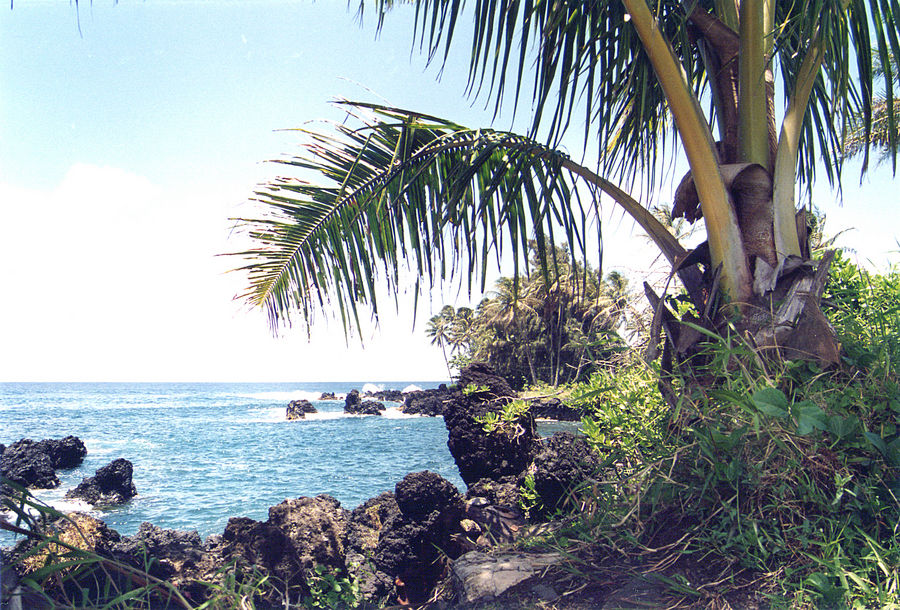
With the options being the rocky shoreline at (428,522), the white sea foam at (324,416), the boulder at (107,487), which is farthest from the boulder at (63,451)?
the white sea foam at (324,416)

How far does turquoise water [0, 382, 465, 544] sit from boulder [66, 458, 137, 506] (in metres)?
0.39

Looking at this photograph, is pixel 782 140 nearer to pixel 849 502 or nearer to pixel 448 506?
pixel 849 502

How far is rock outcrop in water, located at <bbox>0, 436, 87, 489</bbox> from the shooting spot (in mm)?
16016

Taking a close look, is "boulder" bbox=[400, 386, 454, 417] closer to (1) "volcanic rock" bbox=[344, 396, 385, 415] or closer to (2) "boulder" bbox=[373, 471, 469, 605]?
(1) "volcanic rock" bbox=[344, 396, 385, 415]

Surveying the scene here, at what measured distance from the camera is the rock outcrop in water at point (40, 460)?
631 inches

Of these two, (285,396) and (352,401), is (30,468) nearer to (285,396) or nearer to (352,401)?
(352,401)

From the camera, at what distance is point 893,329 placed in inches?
104

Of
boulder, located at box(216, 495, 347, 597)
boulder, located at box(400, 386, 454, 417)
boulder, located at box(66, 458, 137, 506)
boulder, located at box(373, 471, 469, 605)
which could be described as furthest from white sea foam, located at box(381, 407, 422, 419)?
boulder, located at box(216, 495, 347, 597)

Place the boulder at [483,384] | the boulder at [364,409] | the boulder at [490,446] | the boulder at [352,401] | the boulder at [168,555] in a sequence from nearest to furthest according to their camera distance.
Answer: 1. the boulder at [168,555]
2. the boulder at [490,446]
3. the boulder at [483,384]
4. the boulder at [364,409]
5. the boulder at [352,401]

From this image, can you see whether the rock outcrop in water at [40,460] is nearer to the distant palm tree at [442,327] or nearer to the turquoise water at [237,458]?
the turquoise water at [237,458]

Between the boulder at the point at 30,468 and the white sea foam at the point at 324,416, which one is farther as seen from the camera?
the white sea foam at the point at 324,416

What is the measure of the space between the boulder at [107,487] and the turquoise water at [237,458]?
393mm

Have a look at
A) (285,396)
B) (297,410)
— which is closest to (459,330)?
(297,410)

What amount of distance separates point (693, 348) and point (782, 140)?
1.18 m
